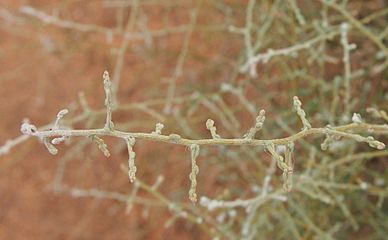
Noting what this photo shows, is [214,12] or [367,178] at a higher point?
[214,12]

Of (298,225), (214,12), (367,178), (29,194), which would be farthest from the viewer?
(29,194)

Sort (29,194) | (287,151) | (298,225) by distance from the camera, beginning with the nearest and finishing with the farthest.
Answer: (287,151) → (298,225) → (29,194)

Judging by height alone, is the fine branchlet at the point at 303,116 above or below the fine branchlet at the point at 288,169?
above

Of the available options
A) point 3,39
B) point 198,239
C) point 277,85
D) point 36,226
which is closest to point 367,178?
point 277,85

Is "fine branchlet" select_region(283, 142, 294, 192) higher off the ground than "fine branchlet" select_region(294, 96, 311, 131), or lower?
lower

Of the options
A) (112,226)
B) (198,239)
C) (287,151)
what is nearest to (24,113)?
(112,226)

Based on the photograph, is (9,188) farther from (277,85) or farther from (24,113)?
(277,85)

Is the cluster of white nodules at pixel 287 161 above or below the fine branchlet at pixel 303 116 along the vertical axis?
below

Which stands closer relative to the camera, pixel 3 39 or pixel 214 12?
pixel 214 12

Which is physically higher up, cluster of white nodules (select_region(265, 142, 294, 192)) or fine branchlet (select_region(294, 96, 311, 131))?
fine branchlet (select_region(294, 96, 311, 131))

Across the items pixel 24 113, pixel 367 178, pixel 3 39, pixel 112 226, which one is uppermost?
pixel 3 39
